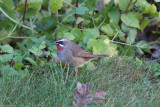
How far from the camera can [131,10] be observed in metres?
6.30

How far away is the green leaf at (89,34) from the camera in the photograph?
5.72 meters

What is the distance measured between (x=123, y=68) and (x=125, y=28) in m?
1.06

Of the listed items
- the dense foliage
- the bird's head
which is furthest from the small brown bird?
the dense foliage

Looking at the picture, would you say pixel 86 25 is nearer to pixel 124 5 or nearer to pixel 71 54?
pixel 124 5

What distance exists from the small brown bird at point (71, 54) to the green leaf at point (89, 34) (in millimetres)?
348

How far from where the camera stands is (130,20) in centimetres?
581

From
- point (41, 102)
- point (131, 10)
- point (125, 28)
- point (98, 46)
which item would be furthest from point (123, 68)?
point (41, 102)

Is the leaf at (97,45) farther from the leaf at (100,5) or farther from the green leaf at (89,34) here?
the leaf at (100,5)

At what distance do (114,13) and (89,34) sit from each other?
0.70 meters

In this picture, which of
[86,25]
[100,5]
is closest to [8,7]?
[86,25]

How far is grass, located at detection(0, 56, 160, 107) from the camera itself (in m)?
3.85

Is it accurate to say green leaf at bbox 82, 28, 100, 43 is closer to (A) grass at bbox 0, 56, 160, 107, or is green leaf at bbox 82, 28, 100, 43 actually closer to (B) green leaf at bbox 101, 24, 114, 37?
(B) green leaf at bbox 101, 24, 114, 37

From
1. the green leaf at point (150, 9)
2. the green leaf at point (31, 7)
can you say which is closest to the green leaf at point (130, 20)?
the green leaf at point (150, 9)

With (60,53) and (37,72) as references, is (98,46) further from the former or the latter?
(37,72)
